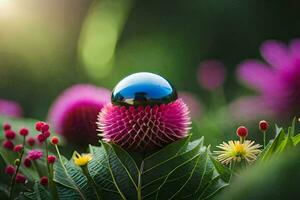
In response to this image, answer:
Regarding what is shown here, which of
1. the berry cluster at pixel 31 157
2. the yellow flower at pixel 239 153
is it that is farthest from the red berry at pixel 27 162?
the yellow flower at pixel 239 153

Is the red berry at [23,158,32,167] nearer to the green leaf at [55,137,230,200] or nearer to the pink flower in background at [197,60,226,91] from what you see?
the green leaf at [55,137,230,200]

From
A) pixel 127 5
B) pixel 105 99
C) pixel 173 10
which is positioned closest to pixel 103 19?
pixel 127 5

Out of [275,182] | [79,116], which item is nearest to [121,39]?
[79,116]

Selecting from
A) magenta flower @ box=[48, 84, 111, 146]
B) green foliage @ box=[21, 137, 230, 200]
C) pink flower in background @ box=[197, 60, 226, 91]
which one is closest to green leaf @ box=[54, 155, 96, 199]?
green foliage @ box=[21, 137, 230, 200]

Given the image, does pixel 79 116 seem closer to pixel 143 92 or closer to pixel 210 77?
pixel 143 92

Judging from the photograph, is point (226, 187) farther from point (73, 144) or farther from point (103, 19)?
point (103, 19)

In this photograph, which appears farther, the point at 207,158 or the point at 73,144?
the point at 73,144

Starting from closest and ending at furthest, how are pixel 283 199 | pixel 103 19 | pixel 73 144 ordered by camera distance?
pixel 283 199 < pixel 73 144 < pixel 103 19
